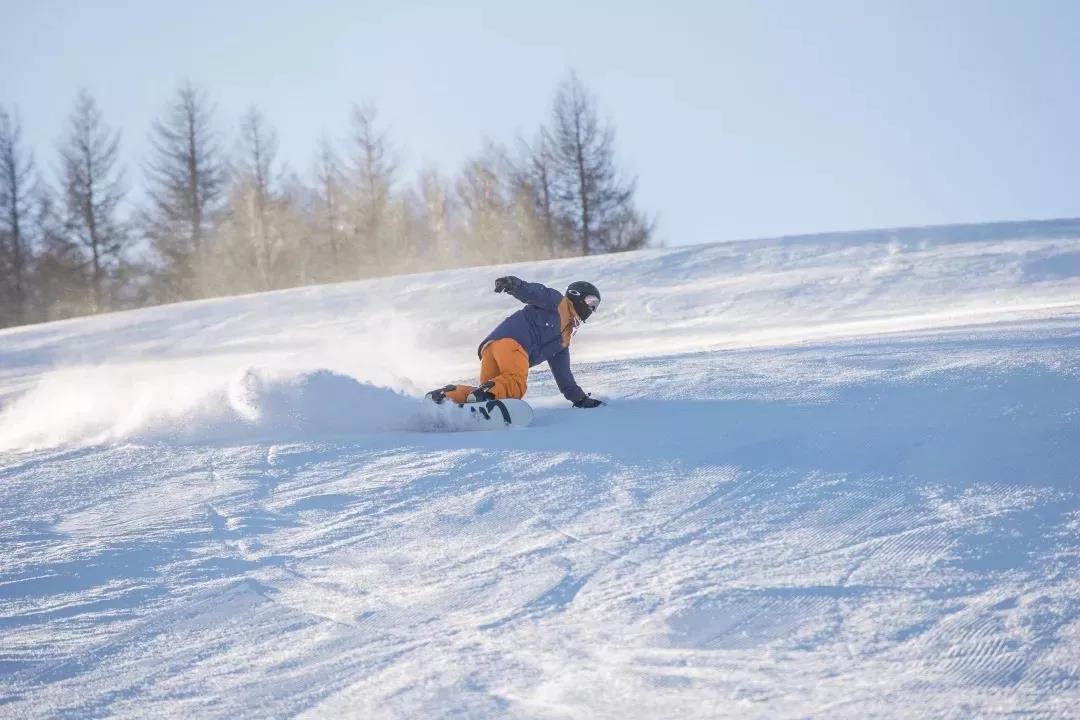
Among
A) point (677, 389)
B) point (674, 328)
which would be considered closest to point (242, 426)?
point (677, 389)

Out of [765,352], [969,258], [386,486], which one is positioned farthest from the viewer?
[969,258]

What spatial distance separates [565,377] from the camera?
751 cm

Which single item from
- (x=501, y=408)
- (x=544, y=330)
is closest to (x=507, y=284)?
(x=544, y=330)

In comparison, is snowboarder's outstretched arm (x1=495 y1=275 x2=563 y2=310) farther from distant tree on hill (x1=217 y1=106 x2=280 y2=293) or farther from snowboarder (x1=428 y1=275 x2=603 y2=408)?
distant tree on hill (x1=217 y1=106 x2=280 y2=293)

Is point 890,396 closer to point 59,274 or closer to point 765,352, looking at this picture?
point 765,352

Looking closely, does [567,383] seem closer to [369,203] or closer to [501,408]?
[501,408]

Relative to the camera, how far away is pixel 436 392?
721 centimetres

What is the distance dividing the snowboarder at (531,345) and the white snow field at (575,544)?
14.2 inches

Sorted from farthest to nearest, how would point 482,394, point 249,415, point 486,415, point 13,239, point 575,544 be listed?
point 13,239, point 482,394, point 249,415, point 486,415, point 575,544

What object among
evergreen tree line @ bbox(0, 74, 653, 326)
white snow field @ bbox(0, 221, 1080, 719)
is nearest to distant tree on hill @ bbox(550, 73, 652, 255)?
evergreen tree line @ bbox(0, 74, 653, 326)

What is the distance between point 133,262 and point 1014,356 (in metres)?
29.5

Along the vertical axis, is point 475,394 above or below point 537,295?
below

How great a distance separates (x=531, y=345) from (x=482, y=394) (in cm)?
60

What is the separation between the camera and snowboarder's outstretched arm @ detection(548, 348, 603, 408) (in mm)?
7265
